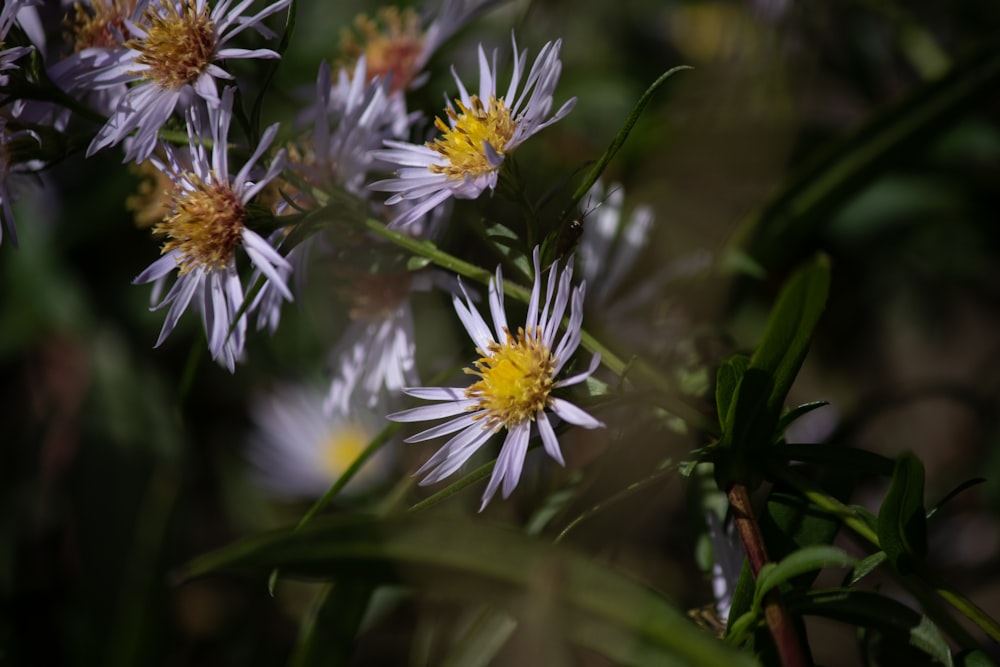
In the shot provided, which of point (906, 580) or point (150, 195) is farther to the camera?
point (150, 195)

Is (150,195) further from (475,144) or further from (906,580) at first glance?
(906,580)

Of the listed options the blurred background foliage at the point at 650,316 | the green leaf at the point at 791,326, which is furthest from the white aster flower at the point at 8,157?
the green leaf at the point at 791,326

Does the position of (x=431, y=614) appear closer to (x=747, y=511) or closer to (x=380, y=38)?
(x=747, y=511)

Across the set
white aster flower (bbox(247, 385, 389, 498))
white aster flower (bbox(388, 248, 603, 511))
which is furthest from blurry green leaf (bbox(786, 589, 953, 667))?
white aster flower (bbox(247, 385, 389, 498))

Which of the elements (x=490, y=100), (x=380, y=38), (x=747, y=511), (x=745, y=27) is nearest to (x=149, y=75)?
(x=490, y=100)

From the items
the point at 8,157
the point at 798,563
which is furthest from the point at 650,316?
the point at 8,157

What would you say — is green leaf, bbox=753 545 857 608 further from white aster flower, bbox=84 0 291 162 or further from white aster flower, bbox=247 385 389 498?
white aster flower, bbox=247 385 389 498

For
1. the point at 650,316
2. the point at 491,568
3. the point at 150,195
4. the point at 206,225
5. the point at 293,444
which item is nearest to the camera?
the point at 491,568
